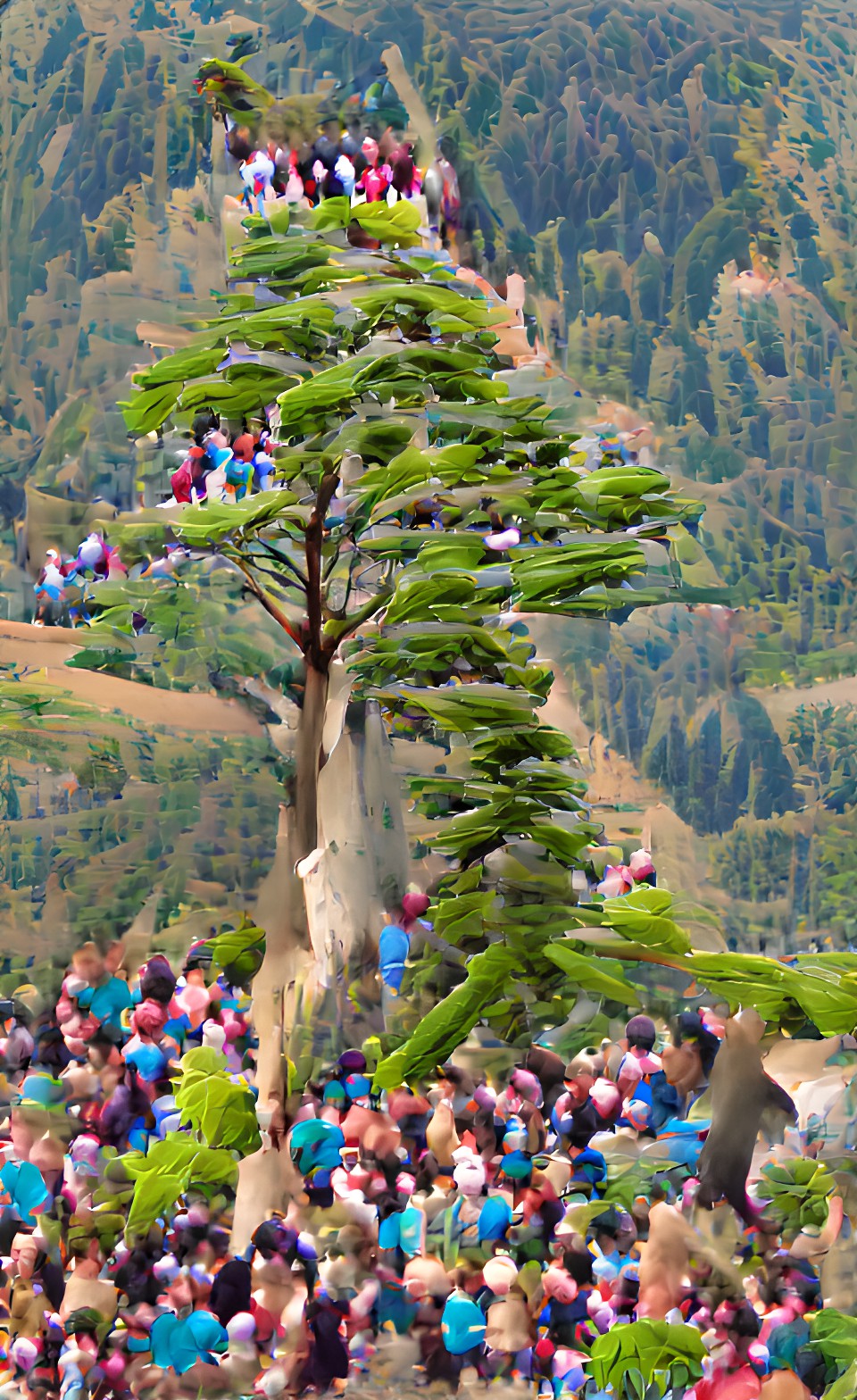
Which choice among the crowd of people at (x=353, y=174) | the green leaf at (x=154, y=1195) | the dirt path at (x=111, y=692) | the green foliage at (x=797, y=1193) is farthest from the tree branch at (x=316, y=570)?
the green foliage at (x=797, y=1193)

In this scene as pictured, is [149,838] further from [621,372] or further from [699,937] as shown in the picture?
[621,372]

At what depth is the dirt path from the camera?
824 centimetres

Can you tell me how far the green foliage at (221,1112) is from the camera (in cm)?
708

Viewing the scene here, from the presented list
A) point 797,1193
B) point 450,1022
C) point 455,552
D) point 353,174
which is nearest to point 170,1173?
point 450,1022

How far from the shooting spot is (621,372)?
8.13 meters

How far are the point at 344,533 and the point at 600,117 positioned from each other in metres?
3.24

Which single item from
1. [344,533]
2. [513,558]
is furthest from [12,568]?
[513,558]

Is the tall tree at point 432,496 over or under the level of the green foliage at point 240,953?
over

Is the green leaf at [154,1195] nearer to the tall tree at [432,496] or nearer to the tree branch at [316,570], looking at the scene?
the tall tree at [432,496]

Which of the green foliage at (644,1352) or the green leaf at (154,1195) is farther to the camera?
the green leaf at (154,1195)

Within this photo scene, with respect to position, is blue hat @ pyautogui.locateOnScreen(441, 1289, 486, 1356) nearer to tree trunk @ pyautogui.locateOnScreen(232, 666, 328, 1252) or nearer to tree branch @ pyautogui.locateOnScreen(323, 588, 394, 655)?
tree trunk @ pyautogui.locateOnScreen(232, 666, 328, 1252)

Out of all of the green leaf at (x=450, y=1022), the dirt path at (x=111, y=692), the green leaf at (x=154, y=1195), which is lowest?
the green leaf at (x=154, y=1195)

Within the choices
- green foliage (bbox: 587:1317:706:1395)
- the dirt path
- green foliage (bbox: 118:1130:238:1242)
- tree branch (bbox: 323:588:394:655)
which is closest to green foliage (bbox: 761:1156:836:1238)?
green foliage (bbox: 587:1317:706:1395)

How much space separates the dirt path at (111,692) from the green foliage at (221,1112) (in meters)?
2.20
